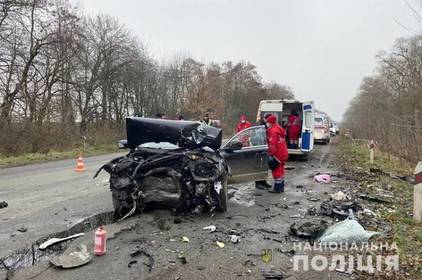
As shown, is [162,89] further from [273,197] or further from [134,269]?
[134,269]

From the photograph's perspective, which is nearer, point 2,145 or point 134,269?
point 134,269

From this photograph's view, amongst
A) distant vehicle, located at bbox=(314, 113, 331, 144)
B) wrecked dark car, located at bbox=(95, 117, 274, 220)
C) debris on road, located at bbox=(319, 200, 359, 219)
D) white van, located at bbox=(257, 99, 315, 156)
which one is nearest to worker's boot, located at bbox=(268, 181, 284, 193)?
debris on road, located at bbox=(319, 200, 359, 219)

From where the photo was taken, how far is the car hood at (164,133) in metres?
7.45

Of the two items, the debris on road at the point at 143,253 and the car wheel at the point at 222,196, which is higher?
the car wheel at the point at 222,196

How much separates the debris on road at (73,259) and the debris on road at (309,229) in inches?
114

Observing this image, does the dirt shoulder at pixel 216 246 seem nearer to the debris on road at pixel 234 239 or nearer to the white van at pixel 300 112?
the debris on road at pixel 234 239

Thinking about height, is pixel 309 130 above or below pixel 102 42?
below

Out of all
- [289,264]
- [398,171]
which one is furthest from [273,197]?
[398,171]

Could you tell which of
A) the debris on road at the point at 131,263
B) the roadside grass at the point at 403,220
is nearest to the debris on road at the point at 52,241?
the debris on road at the point at 131,263

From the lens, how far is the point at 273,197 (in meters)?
9.30

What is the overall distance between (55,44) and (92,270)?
88.7 ft

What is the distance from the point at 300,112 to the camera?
56.7 ft

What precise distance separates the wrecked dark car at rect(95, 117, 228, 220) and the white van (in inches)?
391

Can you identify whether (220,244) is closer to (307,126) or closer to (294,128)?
(307,126)
